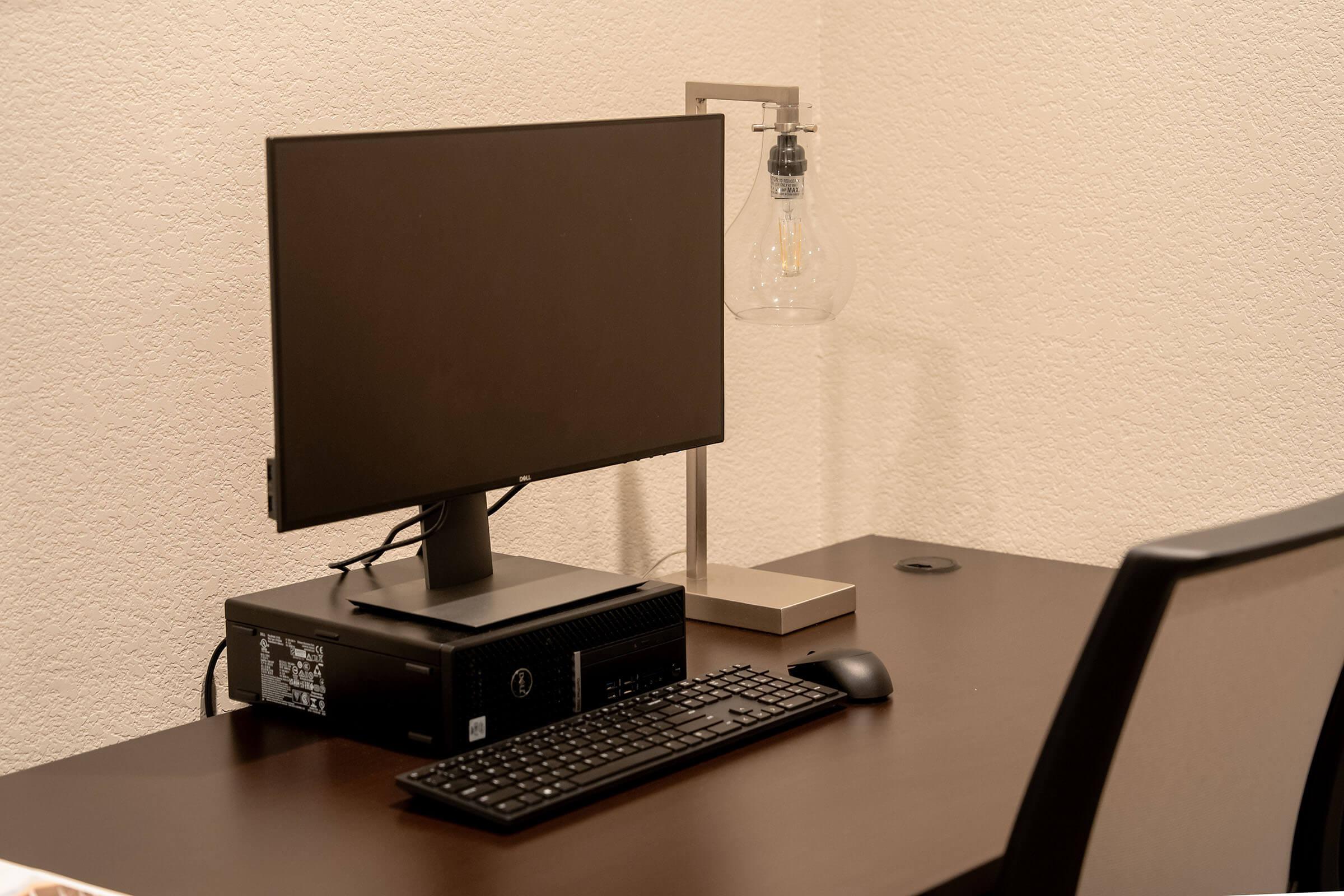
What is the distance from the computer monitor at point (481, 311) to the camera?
112 cm

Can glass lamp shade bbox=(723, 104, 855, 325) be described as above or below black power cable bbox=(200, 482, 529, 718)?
above

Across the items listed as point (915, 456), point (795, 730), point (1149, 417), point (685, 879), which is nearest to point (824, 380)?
point (915, 456)

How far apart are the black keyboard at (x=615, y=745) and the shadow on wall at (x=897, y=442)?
837 millimetres

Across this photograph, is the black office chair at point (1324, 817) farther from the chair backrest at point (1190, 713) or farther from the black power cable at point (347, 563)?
the black power cable at point (347, 563)

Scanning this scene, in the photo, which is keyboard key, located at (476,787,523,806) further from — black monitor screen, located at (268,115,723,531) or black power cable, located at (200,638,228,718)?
black power cable, located at (200,638,228,718)

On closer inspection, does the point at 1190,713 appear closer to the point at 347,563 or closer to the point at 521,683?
the point at 521,683

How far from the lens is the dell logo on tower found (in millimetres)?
1191

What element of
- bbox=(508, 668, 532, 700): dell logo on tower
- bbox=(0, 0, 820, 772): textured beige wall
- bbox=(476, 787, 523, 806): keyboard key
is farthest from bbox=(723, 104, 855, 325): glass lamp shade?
bbox=(476, 787, 523, 806): keyboard key

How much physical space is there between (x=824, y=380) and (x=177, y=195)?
43.3 inches

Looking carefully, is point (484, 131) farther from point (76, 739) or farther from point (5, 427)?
point (76, 739)

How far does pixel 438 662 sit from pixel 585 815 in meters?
0.18


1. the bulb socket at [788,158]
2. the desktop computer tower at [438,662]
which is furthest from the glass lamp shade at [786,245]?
the desktop computer tower at [438,662]

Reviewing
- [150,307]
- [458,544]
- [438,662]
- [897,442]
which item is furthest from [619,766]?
[897,442]

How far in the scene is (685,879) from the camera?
0.95 m
